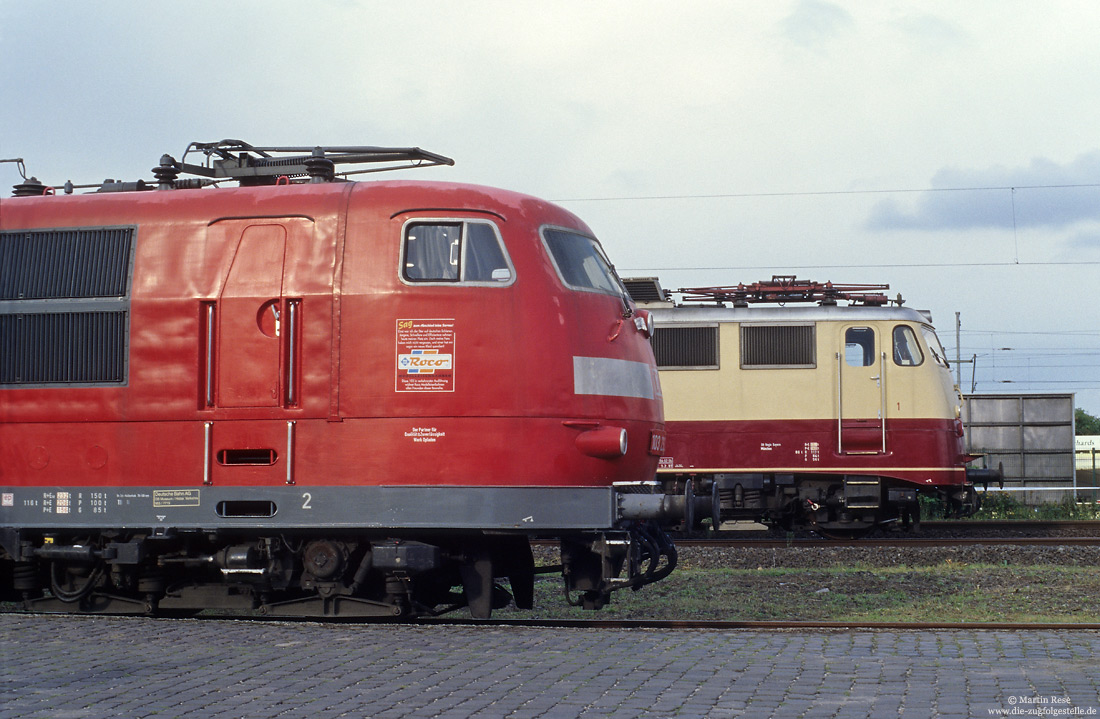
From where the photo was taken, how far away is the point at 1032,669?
7.19 m

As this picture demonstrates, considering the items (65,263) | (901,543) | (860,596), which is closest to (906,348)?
(901,543)

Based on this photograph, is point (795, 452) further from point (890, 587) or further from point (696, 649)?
point (696, 649)

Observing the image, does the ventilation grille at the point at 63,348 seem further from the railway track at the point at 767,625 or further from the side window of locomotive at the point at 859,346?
the side window of locomotive at the point at 859,346

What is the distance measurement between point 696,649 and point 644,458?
82.0 inches

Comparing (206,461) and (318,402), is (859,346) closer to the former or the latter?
(318,402)

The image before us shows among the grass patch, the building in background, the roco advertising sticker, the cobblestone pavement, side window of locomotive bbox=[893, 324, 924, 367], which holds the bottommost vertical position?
the grass patch

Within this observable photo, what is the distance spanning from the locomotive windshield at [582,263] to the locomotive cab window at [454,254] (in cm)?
46

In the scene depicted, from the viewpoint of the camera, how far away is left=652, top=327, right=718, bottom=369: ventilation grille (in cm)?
1834

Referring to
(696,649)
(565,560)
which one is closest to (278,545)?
(565,560)

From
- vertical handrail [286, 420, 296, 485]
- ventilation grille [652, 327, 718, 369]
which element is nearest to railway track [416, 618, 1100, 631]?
vertical handrail [286, 420, 296, 485]

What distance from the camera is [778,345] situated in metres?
18.2

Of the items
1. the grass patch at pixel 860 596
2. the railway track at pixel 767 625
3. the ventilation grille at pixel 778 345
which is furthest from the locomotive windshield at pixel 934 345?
the railway track at pixel 767 625

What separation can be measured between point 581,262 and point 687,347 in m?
8.95

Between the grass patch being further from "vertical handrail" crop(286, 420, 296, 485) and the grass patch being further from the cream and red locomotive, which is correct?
the cream and red locomotive
